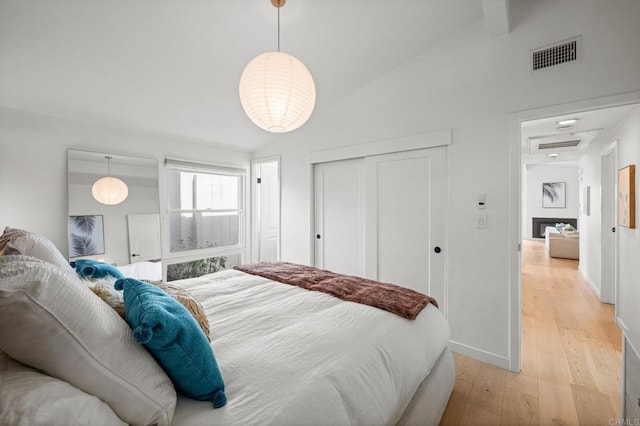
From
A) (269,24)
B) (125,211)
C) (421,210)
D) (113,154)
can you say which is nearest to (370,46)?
(269,24)

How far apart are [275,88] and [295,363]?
1.30 meters

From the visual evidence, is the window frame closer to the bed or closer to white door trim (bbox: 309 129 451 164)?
white door trim (bbox: 309 129 451 164)

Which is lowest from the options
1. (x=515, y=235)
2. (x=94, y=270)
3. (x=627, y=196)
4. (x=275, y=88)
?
(x=94, y=270)

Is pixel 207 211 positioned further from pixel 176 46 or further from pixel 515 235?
pixel 515 235

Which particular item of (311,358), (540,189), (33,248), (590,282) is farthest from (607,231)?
(540,189)

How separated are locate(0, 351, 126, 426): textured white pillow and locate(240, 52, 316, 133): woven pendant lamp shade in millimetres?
1335

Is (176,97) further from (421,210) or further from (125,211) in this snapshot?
(421,210)

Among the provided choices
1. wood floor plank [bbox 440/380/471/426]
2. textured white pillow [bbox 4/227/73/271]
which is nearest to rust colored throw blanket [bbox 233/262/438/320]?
wood floor plank [bbox 440/380/471/426]

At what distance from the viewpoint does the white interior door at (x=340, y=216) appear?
11.3ft

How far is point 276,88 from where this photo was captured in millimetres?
1479

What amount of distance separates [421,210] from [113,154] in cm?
338

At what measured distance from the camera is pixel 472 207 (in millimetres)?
2559

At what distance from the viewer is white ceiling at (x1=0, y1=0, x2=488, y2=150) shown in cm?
192

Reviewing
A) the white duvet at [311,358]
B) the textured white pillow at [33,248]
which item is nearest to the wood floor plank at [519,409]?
the white duvet at [311,358]
